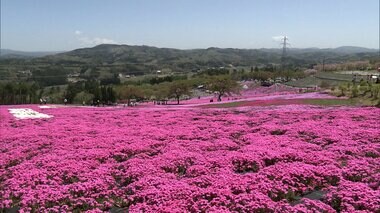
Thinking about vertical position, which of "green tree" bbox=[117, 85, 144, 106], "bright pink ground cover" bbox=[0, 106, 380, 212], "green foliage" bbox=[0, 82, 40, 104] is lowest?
"green foliage" bbox=[0, 82, 40, 104]

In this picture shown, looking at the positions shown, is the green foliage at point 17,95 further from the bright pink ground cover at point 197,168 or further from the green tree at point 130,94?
the bright pink ground cover at point 197,168

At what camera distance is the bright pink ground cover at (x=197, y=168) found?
12266mm

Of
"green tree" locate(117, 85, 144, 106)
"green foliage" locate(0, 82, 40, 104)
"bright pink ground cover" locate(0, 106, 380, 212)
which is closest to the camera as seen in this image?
"bright pink ground cover" locate(0, 106, 380, 212)

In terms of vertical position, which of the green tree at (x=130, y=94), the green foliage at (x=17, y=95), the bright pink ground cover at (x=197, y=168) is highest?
the bright pink ground cover at (x=197, y=168)

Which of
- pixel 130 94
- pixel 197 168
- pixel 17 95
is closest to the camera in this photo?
pixel 197 168

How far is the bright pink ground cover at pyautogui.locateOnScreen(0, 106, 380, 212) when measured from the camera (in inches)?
483

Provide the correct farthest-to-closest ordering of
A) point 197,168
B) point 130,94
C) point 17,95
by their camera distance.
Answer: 1. point 17,95
2. point 130,94
3. point 197,168

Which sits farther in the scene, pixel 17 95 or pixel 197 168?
pixel 17 95

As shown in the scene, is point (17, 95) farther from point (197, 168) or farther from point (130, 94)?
point (197, 168)

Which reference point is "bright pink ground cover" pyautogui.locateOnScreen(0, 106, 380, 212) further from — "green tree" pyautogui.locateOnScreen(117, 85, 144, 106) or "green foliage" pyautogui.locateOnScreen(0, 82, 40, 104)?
"green foliage" pyautogui.locateOnScreen(0, 82, 40, 104)

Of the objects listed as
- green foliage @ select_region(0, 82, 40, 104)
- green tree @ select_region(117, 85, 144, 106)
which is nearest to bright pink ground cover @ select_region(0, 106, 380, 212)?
green tree @ select_region(117, 85, 144, 106)

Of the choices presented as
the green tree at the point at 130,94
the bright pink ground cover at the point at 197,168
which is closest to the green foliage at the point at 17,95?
the green tree at the point at 130,94

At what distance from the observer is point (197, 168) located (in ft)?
52.5

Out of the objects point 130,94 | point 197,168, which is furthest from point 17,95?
point 197,168
